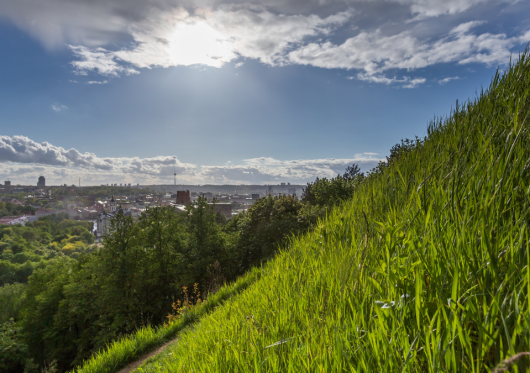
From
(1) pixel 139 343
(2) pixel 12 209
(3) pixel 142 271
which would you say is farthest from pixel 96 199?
(1) pixel 139 343

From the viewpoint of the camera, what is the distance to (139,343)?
648 centimetres

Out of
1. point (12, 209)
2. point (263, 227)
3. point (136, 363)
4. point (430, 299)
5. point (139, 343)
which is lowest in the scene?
point (12, 209)

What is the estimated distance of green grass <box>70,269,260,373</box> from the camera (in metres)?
5.70

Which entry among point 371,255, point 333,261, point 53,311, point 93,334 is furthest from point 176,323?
point 53,311

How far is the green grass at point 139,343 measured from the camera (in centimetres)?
570

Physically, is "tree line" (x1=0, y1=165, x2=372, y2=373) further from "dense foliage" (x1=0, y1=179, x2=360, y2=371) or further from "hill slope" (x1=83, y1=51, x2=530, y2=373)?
"hill slope" (x1=83, y1=51, x2=530, y2=373)

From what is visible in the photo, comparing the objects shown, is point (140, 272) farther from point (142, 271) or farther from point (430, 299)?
point (430, 299)

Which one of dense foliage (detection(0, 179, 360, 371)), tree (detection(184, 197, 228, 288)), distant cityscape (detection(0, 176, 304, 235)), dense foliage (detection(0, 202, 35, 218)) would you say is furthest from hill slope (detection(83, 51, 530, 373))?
dense foliage (detection(0, 202, 35, 218))

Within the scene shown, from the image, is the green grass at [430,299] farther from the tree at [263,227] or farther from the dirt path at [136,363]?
the tree at [263,227]

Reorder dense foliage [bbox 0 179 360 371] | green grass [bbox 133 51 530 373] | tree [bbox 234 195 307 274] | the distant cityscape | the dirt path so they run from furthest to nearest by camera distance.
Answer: the distant cityscape < tree [bbox 234 195 307 274] < dense foliage [bbox 0 179 360 371] < the dirt path < green grass [bbox 133 51 530 373]

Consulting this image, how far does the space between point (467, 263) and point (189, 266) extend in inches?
992

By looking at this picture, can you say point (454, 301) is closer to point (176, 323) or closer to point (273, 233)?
point (176, 323)

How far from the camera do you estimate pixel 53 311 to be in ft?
93.8

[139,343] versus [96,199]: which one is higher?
[139,343]
